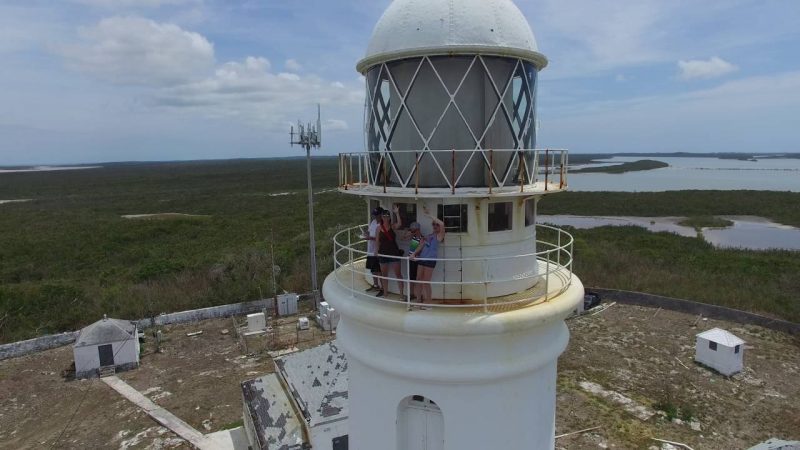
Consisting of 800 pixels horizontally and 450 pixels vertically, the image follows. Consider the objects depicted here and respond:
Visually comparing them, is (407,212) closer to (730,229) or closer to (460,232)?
(460,232)

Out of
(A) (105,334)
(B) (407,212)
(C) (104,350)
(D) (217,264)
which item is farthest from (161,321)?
(B) (407,212)

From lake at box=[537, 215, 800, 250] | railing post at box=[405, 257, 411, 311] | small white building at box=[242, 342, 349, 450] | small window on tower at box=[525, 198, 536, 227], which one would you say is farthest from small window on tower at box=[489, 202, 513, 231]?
lake at box=[537, 215, 800, 250]

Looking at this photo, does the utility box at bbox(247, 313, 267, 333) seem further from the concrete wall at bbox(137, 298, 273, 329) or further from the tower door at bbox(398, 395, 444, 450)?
the tower door at bbox(398, 395, 444, 450)

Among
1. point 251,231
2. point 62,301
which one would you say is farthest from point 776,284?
point 251,231

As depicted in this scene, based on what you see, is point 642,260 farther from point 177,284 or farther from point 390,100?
point 390,100

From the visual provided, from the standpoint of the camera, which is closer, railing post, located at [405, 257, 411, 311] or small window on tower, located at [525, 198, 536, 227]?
railing post, located at [405, 257, 411, 311]

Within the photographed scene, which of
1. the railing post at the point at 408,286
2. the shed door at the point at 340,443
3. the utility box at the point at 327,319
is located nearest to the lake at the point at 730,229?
the utility box at the point at 327,319

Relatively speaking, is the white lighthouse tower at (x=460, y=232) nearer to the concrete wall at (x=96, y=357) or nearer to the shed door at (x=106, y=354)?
the concrete wall at (x=96, y=357)
